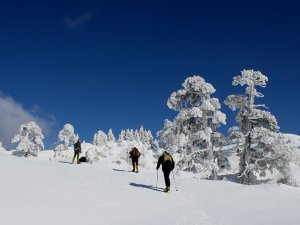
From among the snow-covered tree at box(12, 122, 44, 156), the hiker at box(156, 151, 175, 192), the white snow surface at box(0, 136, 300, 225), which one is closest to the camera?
the white snow surface at box(0, 136, 300, 225)

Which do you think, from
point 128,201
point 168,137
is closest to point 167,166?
point 128,201

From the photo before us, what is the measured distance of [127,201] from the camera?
16312mm

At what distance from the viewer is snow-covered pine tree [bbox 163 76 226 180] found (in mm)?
35562

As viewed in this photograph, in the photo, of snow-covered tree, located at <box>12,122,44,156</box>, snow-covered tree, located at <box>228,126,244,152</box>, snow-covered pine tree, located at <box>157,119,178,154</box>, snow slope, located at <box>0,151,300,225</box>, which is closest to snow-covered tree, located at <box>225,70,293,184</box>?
snow-covered tree, located at <box>228,126,244,152</box>

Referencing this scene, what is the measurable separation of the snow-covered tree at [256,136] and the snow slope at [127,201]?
12.9 m

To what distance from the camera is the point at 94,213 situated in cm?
1372

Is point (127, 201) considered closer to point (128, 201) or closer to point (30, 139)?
point (128, 201)

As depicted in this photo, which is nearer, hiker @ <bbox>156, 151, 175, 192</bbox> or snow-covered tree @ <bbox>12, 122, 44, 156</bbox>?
hiker @ <bbox>156, 151, 175, 192</bbox>

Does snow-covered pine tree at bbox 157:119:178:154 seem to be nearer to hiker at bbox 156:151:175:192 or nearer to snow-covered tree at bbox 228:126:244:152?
snow-covered tree at bbox 228:126:244:152

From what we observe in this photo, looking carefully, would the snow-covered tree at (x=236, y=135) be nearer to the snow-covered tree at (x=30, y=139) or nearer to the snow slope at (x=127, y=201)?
the snow slope at (x=127, y=201)

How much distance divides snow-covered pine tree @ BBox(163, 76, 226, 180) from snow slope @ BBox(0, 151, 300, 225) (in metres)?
13.5

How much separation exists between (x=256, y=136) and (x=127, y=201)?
19.4 meters

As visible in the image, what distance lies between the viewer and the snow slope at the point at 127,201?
12688 mm

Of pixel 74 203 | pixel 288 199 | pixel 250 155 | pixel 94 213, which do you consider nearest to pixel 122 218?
pixel 94 213
